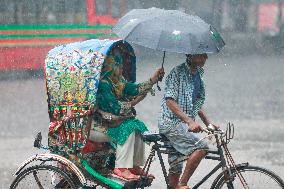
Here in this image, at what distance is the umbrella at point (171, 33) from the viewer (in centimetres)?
502

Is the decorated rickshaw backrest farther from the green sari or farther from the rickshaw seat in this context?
the rickshaw seat

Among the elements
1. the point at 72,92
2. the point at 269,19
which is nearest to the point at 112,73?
the point at 72,92

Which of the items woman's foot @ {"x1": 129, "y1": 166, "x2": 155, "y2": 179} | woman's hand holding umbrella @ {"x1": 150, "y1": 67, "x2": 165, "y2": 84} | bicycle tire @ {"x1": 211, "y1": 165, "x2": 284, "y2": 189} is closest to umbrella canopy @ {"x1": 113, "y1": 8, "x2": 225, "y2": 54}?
woman's hand holding umbrella @ {"x1": 150, "y1": 67, "x2": 165, "y2": 84}

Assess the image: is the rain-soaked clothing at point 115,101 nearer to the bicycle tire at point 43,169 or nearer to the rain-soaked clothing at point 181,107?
the rain-soaked clothing at point 181,107

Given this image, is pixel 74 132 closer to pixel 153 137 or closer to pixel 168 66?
pixel 153 137

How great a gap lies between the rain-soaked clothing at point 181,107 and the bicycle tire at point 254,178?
314 mm

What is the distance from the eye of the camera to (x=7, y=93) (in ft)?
50.4

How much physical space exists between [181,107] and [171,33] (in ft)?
2.00

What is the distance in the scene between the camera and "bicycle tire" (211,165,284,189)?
5000 millimetres

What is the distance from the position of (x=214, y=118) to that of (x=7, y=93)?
5983mm

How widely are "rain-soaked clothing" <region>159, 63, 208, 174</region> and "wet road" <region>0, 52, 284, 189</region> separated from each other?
176 centimetres

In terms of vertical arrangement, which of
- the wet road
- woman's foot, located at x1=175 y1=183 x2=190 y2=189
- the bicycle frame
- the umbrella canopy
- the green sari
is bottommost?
the wet road

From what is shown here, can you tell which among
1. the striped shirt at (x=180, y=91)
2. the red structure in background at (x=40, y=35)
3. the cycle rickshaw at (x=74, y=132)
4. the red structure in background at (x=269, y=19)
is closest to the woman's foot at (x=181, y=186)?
the cycle rickshaw at (x=74, y=132)

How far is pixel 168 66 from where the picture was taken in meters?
22.6
